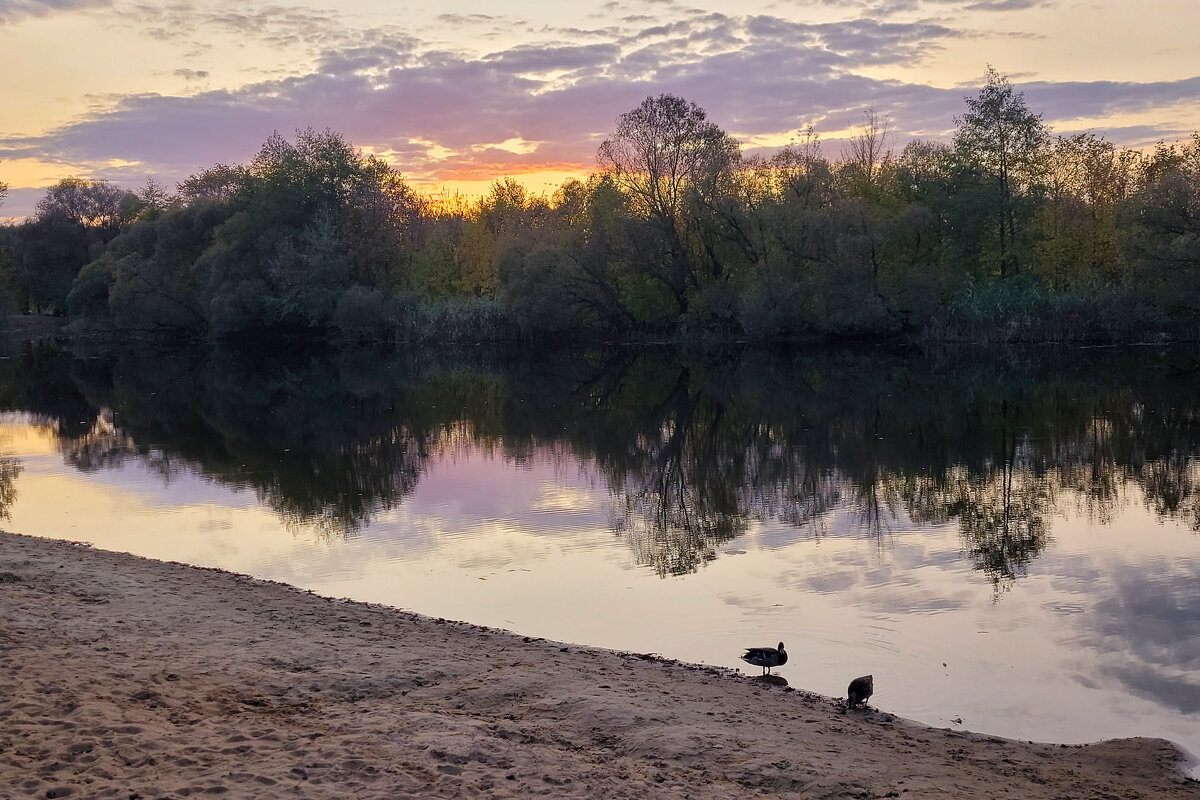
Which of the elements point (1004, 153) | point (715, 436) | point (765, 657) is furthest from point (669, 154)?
point (765, 657)

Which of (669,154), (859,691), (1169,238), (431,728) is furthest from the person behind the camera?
(669,154)

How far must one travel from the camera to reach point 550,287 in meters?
Result: 55.1

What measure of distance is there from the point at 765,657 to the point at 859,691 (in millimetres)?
1001

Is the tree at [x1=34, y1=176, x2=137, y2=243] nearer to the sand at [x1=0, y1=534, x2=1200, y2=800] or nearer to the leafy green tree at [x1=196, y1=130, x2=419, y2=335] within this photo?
the leafy green tree at [x1=196, y1=130, x2=419, y2=335]

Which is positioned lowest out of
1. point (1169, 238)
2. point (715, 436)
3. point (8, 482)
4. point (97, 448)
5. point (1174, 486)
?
point (97, 448)

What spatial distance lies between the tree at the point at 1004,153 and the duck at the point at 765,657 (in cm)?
4713

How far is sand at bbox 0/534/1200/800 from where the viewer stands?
560 centimetres

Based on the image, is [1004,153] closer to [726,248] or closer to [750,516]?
[726,248]

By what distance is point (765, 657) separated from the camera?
27.1ft

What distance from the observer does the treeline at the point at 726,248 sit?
4700 centimetres

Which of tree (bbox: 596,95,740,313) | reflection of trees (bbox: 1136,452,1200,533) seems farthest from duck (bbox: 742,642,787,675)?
tree (bbox: 596,95,740,313)

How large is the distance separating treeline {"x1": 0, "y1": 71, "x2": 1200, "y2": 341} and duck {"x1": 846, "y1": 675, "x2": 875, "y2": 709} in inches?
1501

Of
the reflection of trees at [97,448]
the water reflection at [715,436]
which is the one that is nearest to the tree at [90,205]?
the water reflection at [715,436]

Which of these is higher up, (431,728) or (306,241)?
(306,241)
